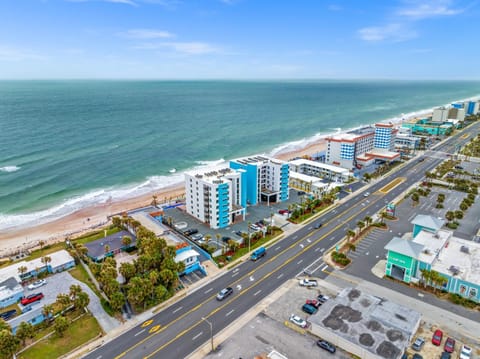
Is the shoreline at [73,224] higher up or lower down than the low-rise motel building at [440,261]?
lower down

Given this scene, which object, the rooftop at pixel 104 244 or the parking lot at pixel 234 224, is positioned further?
the parking lot at pixel 234 224

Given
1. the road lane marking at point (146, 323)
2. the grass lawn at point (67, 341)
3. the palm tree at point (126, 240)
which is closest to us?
the grass lawn at point (67, 341)

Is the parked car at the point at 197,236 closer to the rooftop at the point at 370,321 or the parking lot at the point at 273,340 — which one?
the parking lot at the point at 273,340

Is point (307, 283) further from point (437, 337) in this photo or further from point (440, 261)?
point (440, 261)

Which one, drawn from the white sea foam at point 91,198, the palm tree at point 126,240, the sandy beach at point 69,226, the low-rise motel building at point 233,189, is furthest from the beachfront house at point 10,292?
the low-rise motel building at point 233,189

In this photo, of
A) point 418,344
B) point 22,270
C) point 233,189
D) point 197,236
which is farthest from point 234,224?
point 418,344

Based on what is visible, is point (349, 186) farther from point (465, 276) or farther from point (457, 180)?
point (465, 276)
